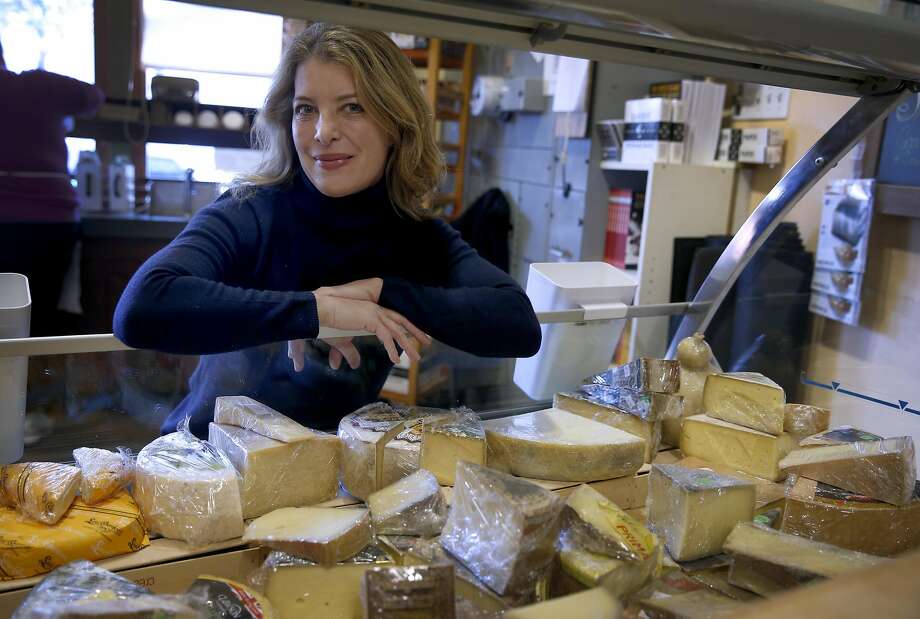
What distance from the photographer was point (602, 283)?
185cm

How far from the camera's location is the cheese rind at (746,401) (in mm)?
1438

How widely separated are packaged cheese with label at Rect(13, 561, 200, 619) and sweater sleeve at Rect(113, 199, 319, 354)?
1.35 feet

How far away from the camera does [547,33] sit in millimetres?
1035

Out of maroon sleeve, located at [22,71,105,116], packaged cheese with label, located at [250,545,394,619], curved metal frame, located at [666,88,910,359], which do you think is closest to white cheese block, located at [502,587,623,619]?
packaged cheese with label, located at [250,545,394,619]

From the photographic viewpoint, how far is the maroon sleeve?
134 inches

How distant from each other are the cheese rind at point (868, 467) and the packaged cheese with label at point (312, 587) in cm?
80

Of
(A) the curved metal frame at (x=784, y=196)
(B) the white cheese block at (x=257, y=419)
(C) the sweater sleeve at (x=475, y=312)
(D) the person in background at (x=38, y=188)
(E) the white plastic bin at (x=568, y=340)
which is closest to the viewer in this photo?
(B) the white cheese block at (x=257, y=419)

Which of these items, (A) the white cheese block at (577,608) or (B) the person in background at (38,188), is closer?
(A) the white cheese block at (577,608)

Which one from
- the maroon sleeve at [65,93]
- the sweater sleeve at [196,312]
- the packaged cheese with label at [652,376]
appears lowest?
the packaged cheese with label at [652,376]

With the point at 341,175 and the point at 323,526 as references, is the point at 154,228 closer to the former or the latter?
the point at 341,175

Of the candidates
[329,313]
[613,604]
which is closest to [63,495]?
[329,313]

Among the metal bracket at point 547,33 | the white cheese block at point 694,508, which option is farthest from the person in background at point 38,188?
the white cheese block at point 694,508

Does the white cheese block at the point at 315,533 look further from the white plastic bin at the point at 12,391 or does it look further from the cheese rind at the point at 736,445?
the cheese rind at the point at 736,445

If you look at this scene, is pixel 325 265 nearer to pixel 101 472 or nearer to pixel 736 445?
pixel 101 472
